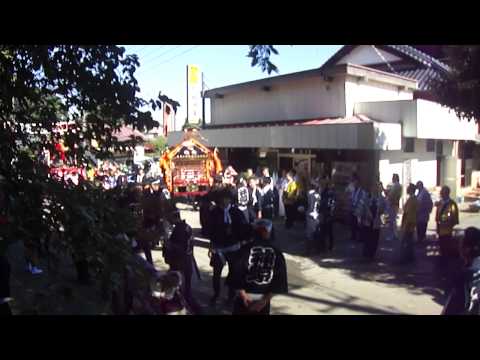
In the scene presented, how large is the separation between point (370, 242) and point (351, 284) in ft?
5.70

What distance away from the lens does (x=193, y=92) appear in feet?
73.3

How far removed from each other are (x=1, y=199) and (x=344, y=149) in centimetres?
1173

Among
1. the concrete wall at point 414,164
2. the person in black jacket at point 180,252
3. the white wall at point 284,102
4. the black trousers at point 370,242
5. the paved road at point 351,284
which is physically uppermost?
the white wall at point 284,102

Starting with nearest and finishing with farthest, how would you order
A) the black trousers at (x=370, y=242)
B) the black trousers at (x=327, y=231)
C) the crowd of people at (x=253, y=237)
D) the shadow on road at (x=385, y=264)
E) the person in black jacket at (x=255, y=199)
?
the crowd of people at (x=253, y=237) < the shadow on road at (x=385, y=264) < the black trousers at (x=370, y=242) < the black trousers at (x=327, y=231) < the person in black jacket at (x=255, y=199)

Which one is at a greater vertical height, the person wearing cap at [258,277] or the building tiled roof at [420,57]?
the building tiled roof at [420,57]

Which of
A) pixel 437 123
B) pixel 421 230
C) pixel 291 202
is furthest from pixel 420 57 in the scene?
pixel 421 230

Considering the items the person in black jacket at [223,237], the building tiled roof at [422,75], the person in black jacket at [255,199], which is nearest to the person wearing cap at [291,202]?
the person in black jacket at [255,199]

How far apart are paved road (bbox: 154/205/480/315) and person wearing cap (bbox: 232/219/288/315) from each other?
Answer: 2236 millimetres

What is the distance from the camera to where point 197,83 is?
2222 cm

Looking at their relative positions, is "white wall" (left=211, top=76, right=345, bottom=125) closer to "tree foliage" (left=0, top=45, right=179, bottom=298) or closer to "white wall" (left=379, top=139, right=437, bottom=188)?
"white wall" (left=379, top=139, right=437, bottom=188)

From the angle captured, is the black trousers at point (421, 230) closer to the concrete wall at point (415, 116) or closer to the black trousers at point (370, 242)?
the black trousers at point (370, 242)

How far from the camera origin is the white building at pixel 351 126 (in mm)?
13203

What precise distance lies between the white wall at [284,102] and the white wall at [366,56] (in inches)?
222

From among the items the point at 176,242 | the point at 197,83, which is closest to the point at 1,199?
the point at 176,242
